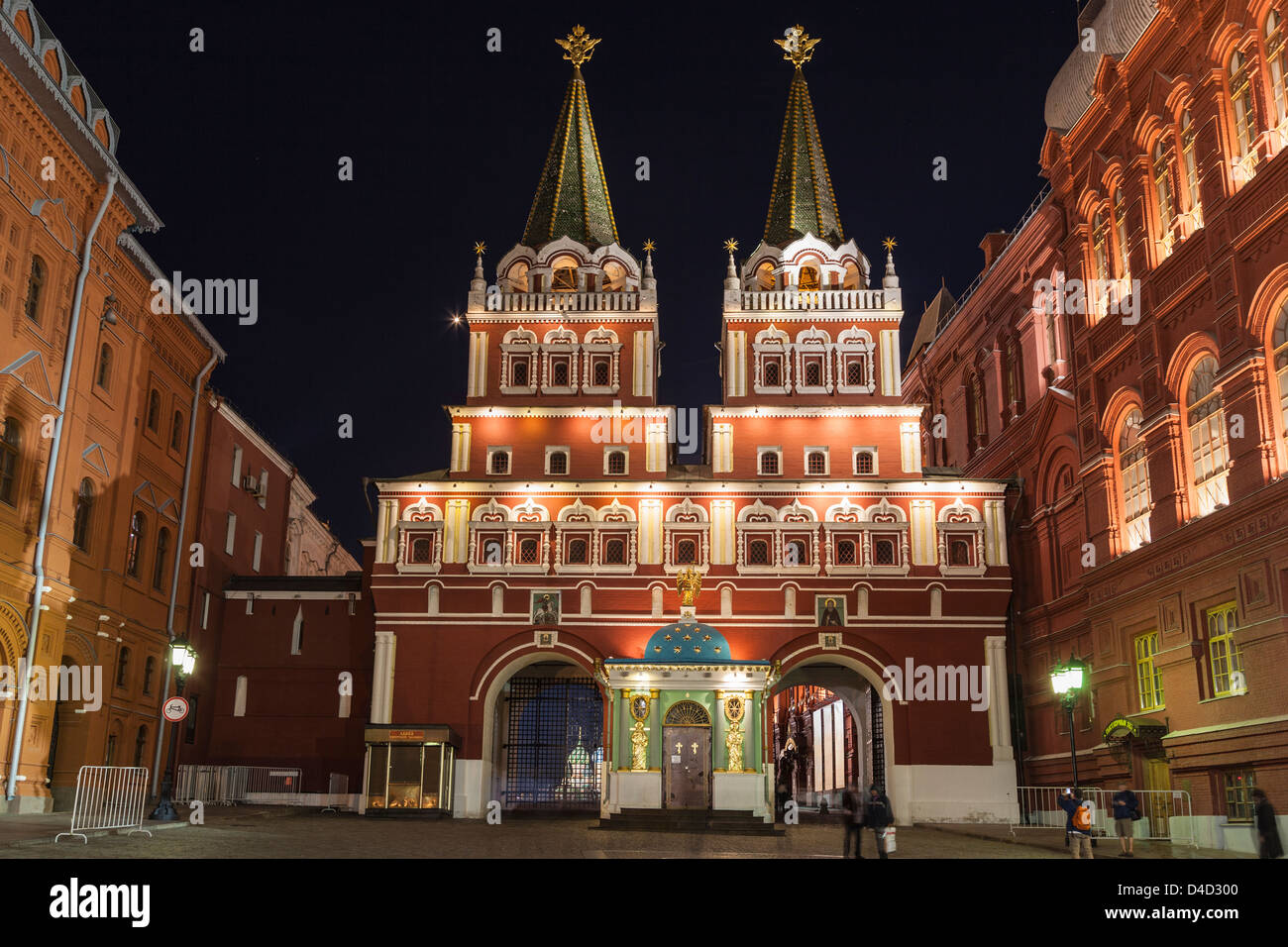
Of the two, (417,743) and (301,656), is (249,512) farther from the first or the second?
(417,743)

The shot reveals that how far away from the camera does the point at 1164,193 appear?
27156 millimetres

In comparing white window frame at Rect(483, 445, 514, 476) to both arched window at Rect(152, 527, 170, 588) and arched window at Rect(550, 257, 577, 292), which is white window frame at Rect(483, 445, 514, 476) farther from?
arched window at Rect(152, 527, 170, 588)

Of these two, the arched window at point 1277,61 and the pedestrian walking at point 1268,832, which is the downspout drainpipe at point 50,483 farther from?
the arched window at point 1277,61

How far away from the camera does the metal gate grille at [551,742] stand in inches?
1612

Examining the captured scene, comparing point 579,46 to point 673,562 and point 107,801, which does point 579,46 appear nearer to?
point 673,562

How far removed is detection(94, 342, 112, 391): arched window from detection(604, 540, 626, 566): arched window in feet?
49.7

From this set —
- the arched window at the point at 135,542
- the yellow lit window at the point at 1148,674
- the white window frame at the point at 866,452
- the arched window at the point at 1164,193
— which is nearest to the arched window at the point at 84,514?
the arched window at the point at 135,542

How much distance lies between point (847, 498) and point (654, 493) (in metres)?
6.13

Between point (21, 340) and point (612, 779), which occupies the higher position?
point (21, 340)

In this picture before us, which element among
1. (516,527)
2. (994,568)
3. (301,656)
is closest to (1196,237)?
(994,568)

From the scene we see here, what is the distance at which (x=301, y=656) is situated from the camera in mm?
40094

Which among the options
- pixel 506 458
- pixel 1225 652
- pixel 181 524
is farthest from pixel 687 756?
pixel 181 524

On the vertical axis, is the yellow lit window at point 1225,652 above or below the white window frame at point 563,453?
below

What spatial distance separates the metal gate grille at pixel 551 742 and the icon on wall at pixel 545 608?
4.49 m
